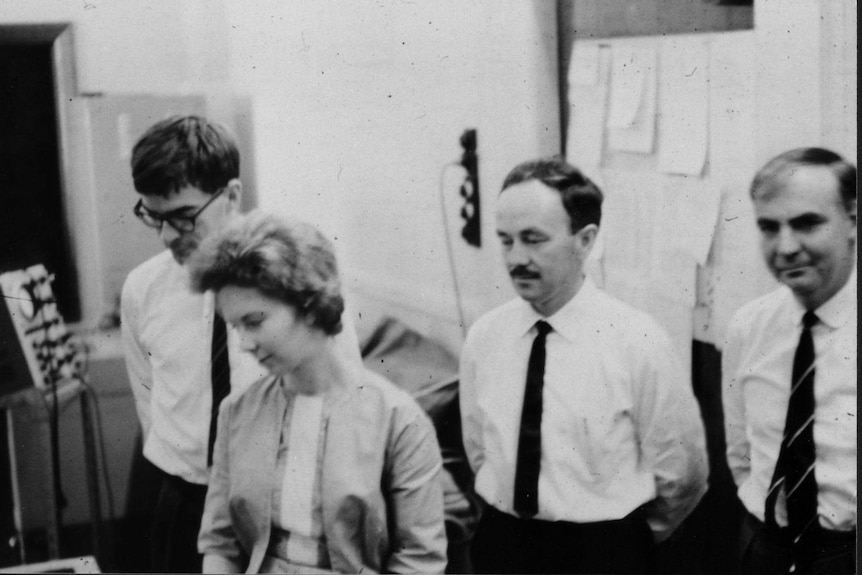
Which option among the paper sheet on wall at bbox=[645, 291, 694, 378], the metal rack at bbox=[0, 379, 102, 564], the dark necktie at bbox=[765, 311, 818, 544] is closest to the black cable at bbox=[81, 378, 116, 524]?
the metal rack at bbox=[0, 379, 102, 564]

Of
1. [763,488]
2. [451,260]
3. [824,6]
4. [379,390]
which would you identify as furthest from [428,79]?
[763,488]

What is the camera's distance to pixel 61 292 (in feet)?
8.32

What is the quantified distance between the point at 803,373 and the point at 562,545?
0.73m

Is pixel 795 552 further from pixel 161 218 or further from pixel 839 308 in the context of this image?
pixel 161 218

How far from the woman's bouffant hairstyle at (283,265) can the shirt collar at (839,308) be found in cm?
115

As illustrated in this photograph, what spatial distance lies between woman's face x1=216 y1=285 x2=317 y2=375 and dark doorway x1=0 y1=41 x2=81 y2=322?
45cm

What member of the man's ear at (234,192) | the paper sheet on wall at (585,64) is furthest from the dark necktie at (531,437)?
the man's ear at (234,192)

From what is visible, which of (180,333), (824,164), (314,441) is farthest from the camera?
(180,333)

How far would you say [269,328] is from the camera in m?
2.42

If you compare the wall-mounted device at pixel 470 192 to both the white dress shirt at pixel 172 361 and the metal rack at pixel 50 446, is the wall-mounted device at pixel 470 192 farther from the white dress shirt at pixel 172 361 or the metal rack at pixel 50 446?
the metal rack at pixel 50 446

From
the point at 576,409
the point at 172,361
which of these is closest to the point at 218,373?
the point at 172,361

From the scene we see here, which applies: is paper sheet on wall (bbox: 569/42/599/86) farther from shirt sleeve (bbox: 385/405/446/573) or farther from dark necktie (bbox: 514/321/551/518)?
shirt sleeve (bbox: 385/405/446/573)

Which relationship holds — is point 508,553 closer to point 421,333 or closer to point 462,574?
point 462,574

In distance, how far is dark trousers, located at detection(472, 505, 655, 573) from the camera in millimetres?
2408
